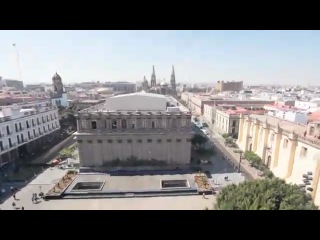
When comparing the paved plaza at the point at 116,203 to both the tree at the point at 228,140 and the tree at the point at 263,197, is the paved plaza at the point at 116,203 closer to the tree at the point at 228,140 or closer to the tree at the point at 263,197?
the tree at the point at 263,197

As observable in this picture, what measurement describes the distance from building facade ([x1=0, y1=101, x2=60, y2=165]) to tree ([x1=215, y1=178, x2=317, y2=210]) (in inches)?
613

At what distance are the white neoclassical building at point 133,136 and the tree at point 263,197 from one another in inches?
287

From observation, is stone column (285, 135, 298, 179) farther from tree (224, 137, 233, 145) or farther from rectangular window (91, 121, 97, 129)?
rectangular window (91, 121, 97, 129)

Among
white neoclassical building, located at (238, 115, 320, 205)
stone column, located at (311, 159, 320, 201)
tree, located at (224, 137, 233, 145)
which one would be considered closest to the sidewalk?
tree, located at (224, 137, 233, 145)

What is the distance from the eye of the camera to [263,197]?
26.0 ft

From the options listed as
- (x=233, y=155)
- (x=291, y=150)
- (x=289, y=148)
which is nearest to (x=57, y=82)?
(x=233, y=155)

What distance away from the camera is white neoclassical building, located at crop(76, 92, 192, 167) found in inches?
630

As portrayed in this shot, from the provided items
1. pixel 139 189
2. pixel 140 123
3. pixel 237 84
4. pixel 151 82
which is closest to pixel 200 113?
pixel 151 82

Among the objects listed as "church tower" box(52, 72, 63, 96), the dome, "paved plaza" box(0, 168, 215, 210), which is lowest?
"paved plaza" box(0, 168, 215, 210)

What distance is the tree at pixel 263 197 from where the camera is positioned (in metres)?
7.58

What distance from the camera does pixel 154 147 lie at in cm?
1639

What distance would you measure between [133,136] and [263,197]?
32.5 ft
